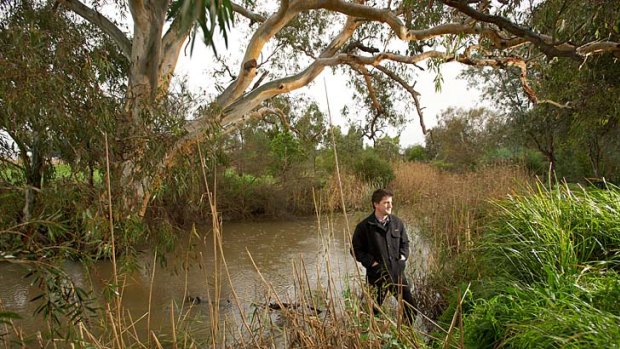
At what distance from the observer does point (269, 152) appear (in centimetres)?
1505

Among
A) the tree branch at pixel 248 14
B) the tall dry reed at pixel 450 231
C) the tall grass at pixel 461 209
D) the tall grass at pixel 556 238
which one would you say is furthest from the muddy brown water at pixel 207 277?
the tree branch at pixel 248 14

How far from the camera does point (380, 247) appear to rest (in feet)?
12.7

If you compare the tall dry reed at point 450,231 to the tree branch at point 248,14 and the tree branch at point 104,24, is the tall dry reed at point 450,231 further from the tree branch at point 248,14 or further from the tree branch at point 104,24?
the tree branch at point 248,14

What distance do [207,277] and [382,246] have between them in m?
1.58

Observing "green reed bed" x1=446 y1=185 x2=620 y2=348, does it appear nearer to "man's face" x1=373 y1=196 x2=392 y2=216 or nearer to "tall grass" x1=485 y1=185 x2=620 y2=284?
"tall grass" x1=485 y1=185 x2=620 y2=284

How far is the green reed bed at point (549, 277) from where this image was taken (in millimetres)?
2281

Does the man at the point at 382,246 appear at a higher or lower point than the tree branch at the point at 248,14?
lower

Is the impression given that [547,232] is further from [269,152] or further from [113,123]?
[269,152]

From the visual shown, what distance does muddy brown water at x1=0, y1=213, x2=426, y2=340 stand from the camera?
5.09 m

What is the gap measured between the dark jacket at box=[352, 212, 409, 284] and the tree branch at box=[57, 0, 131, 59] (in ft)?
19.0

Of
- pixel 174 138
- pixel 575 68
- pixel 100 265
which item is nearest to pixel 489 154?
pixel 575 68

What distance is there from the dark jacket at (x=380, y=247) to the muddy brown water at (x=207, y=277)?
0.72 feet

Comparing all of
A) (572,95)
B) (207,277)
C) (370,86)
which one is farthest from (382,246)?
(370,86)

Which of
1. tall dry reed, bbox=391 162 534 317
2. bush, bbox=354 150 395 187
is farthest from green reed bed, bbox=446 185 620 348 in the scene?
bush, bbox=354 150 395 187
